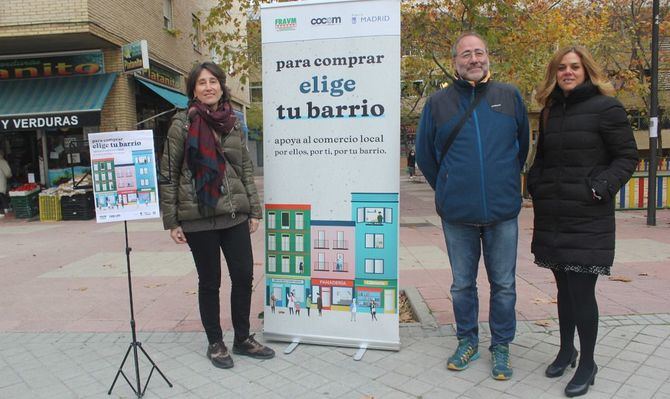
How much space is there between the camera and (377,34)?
11.9 feet

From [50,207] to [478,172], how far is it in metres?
11.8

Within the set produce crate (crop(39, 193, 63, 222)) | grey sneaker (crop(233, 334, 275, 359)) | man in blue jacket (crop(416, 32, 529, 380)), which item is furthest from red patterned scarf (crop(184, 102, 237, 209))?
produce crate (crop(39, 193, 63, 222))

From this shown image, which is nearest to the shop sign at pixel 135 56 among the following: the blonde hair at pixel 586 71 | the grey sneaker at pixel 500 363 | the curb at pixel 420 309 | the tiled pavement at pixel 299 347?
the tiled pavement at pixel 299 347

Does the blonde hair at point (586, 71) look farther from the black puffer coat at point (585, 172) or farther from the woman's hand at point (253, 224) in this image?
the woman's hand at point (253, 224)

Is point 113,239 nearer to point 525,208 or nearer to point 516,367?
point 516,367

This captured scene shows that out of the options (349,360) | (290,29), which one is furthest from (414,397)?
(290,29)

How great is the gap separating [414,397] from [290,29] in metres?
2.69

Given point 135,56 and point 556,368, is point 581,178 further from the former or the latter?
point 135,56

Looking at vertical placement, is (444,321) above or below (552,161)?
below

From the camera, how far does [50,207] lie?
12.1 m

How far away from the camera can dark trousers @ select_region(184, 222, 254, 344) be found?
3.56 meters

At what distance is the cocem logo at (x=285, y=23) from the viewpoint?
3746 mm

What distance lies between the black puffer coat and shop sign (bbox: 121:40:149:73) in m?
10.5

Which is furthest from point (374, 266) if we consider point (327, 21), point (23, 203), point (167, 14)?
point (167, 14)
